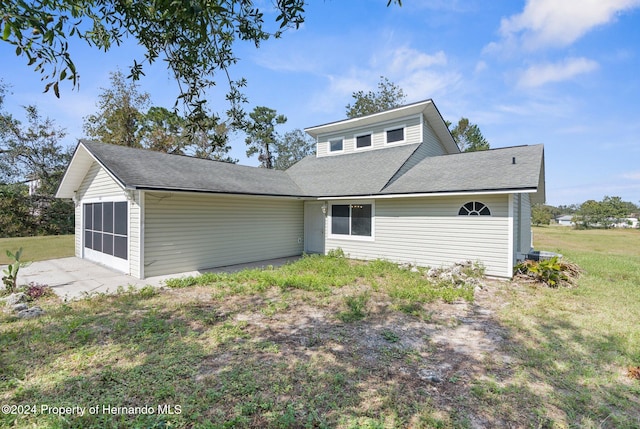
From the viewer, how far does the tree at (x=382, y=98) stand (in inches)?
1097

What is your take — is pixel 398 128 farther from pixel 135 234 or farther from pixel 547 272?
pixel 135 234

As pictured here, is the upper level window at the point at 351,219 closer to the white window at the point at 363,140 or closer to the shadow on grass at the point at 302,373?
the white window at the point at 363,140

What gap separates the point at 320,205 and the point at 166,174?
578cm

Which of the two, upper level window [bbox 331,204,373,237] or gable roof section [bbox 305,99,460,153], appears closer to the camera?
upper level window [bbox 331,204,373,237]

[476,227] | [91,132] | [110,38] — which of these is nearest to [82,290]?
[110,38]

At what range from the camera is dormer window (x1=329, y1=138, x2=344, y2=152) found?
14727 mm

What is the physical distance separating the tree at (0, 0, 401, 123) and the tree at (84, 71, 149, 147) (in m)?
22.8

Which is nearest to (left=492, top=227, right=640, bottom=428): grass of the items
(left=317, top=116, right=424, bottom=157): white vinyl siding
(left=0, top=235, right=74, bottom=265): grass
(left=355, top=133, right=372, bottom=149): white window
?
(left=317, top=116, right=424, bottom=157): white vinyl siding

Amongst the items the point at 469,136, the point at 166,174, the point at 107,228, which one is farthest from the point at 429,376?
the point at 469,136

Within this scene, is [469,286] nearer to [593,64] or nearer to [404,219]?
[404,219]

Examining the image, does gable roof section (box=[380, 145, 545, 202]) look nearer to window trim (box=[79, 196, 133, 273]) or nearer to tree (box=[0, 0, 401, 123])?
tree (box=[0, 0, 401, 123])

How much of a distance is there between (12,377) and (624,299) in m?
10.5

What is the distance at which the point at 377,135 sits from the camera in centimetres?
1350

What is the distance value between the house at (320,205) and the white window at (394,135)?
0.05m
